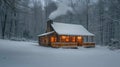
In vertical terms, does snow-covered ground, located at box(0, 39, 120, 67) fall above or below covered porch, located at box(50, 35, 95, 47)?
below

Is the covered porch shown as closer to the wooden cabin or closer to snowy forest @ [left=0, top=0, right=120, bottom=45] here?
the wooden cabin

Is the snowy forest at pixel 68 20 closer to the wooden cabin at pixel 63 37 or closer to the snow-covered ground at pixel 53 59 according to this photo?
the wooden cabin at pixel 63 37

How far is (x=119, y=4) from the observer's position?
28516 mm

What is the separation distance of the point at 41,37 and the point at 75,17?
2493 cm

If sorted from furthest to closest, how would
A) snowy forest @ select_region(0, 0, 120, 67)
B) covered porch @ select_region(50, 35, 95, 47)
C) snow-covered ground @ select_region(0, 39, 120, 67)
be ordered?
snowy forest @ select_region(0, 0, 120, 67)
covered porch @ select_region(50, 35, 95, 47)
snow-covered ground @ select_region(0, 39, 120, 67)

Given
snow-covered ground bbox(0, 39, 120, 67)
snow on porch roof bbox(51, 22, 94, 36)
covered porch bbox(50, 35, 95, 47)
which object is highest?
snow on porch roof bbox(51, 22, 94, 36)

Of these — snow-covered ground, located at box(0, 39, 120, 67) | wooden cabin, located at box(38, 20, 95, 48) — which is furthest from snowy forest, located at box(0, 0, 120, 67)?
snow-covered ground, located at box(0, 39, 120, 67)

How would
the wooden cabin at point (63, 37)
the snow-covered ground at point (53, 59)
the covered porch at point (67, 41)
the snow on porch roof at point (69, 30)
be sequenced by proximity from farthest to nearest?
the snow on porch roof at point (69, 30)
the wooden cabin at point (63, 37)
the covered porch at point (67, 41)
the snow-covered ground at point (53, 59)

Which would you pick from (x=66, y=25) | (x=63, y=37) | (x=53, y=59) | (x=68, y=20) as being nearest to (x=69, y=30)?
(x=63, y=37)

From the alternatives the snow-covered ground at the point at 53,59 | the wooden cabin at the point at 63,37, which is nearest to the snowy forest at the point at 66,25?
the wooden cabin at the point at 63,37

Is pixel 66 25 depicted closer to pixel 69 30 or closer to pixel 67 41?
pixel 69 30

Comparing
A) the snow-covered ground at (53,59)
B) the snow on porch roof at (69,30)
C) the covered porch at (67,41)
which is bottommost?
the snow-covered ground at (53,59)

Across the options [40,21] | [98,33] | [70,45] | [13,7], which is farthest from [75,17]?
[13,7]

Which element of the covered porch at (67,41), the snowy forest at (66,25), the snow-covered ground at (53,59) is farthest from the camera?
the snowy forest at (66,25)
